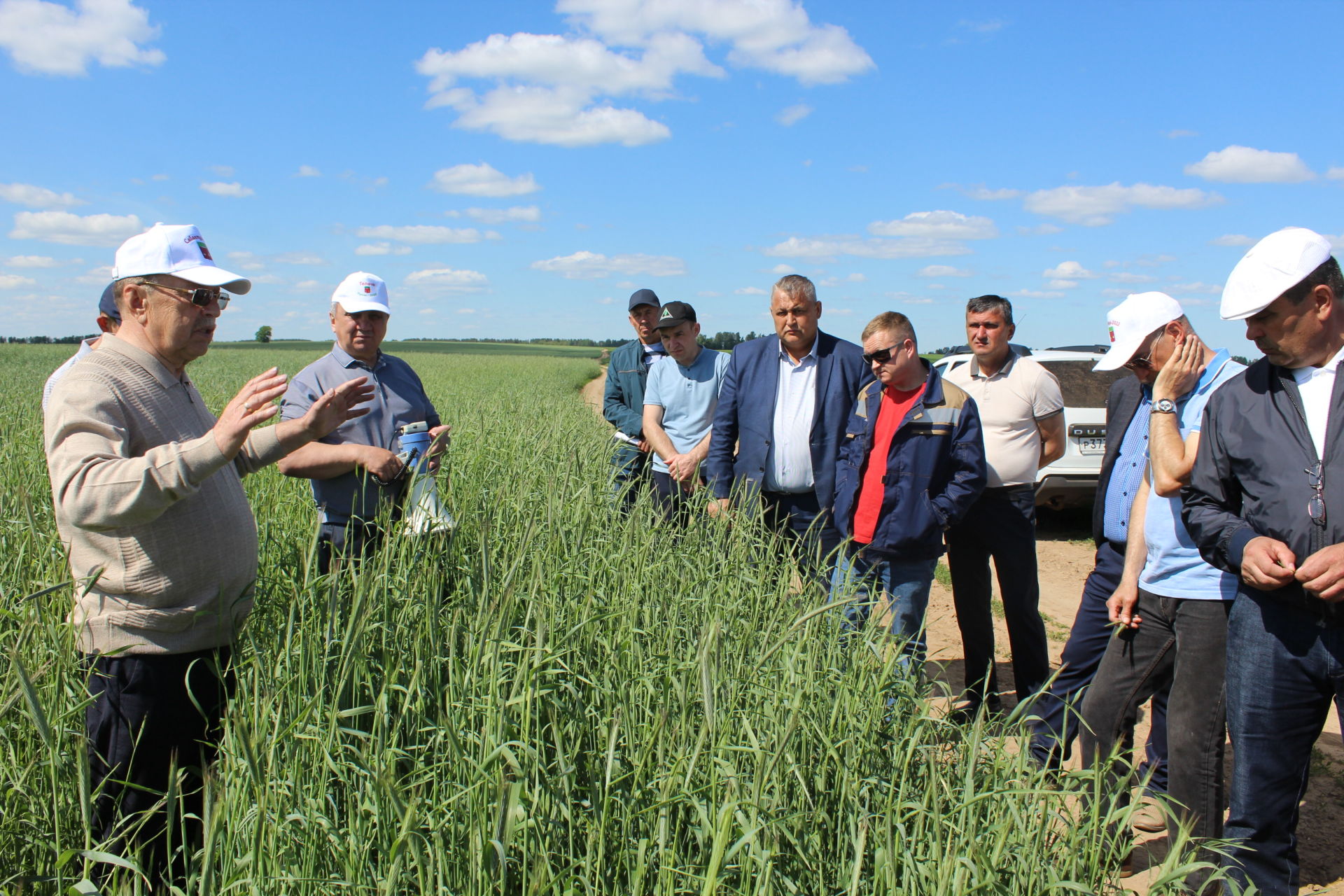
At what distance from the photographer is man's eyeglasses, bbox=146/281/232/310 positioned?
6.77ft

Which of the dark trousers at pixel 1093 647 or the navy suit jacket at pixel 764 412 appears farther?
the navy suit jacket at pixel 764 412

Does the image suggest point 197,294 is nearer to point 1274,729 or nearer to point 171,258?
point 171,258

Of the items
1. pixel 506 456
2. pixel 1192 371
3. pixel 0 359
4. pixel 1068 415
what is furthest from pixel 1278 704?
pixel 0 359

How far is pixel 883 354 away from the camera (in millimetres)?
3412

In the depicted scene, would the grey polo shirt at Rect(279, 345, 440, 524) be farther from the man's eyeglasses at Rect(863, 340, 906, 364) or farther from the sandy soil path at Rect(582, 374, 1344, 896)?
the sandy soil path at Rect(582, 374, 1344, 896)

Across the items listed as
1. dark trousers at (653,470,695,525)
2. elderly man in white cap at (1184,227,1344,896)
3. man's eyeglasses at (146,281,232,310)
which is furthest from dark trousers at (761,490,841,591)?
man's eyeglasses at (146,281,232,310)

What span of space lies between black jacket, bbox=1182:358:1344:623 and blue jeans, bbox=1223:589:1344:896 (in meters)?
0.10

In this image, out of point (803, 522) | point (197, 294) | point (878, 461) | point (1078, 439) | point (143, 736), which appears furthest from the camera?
point (1078, 439)

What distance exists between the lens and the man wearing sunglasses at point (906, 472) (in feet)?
11.2

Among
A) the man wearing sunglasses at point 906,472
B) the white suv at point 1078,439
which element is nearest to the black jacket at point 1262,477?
the man wearing sunglasses at point 906,472

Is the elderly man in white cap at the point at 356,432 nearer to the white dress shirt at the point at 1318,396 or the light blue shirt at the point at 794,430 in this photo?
the light blue shirt at the point at 794,430

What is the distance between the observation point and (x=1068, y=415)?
757 cm

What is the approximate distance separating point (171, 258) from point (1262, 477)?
2902 millimetres

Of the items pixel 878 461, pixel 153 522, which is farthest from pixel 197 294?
pixel 878 461
